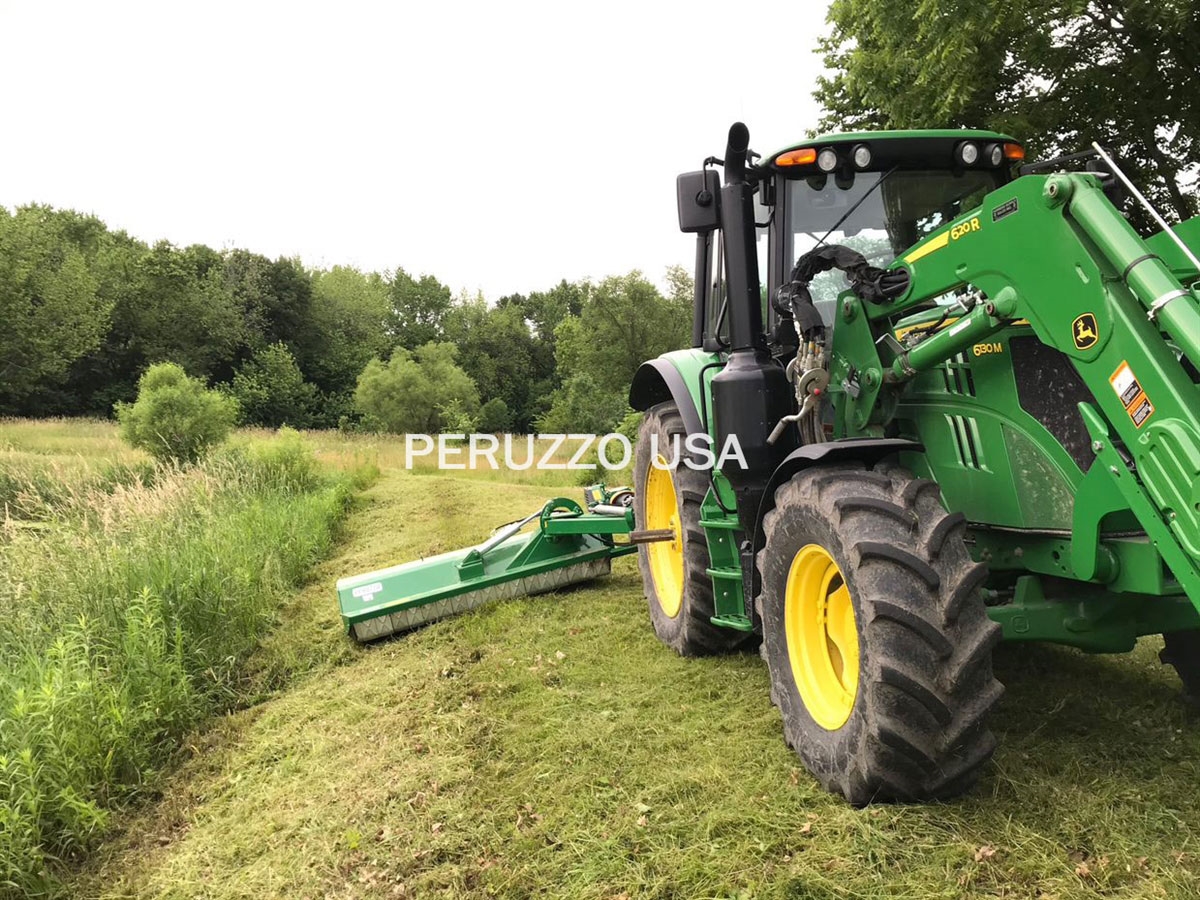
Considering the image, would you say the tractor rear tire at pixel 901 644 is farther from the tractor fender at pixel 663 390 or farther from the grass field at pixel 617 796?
the tractor fender at pixel 663 390

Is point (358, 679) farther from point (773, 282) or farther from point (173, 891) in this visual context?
point (773, 282)

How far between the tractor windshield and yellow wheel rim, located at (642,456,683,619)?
163 cm

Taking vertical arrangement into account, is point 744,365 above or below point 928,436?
above

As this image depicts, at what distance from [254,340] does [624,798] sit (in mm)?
45432

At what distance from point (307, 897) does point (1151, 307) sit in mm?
3023

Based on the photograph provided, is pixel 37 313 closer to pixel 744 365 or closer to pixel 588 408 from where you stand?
pixel 588 408

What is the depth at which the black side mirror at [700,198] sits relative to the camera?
3.66m

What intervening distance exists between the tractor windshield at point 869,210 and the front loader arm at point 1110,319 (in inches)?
38.9

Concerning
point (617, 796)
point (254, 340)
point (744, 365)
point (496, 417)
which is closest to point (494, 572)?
point (744, 365)

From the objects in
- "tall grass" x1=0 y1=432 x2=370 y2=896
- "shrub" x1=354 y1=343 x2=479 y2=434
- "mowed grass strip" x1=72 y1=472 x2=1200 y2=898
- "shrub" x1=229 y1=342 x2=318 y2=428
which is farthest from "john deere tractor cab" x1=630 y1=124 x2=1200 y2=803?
"shrub" x1=229 y1=342 x2=318 y2=428

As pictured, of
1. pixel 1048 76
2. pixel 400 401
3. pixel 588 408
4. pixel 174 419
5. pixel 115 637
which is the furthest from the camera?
pixel 400 401

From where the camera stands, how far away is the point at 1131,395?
2064 mm

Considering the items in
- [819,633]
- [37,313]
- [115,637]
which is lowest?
[115,637]

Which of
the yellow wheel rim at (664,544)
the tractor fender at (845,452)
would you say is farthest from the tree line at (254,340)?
the tractor fender at (845,452)
